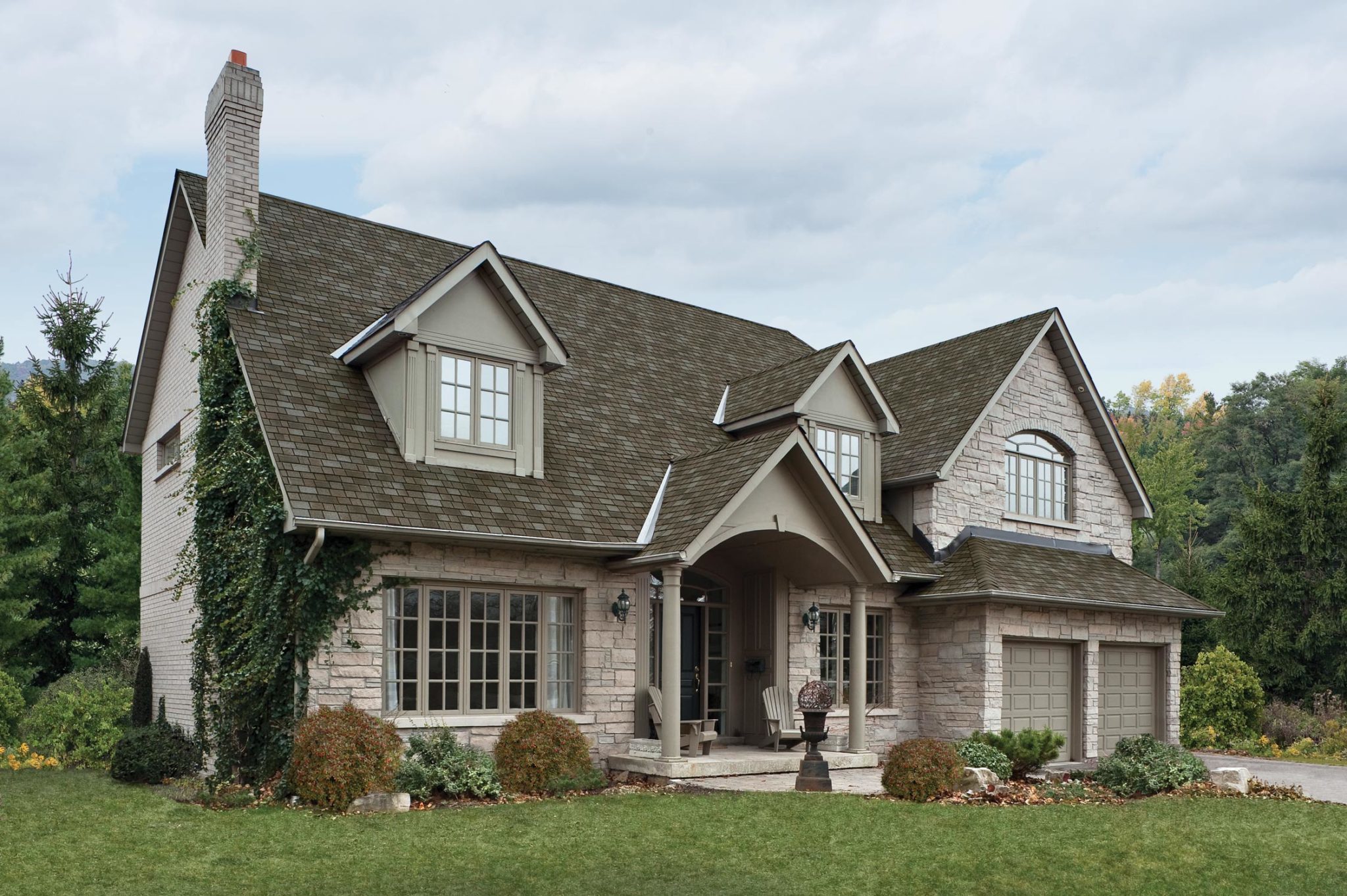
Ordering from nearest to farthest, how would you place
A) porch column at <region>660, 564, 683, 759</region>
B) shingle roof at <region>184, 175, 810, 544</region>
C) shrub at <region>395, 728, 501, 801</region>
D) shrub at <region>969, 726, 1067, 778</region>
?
shrub at <region>395, 728, 501, 801</region> → shingle roof at <region>184, 175, 810, 544</region> → porch column at <region>660, 564, 683, 759</region> → shrub at <region>969, 726, 1067, 778</region>

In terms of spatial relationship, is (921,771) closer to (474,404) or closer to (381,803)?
(381,803)

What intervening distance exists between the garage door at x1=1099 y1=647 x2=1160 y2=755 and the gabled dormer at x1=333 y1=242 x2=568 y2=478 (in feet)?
35.2

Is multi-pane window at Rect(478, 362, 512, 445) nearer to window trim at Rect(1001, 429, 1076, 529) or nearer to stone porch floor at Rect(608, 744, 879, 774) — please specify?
stone porch floor at Rect(608, 744, 879, 774)

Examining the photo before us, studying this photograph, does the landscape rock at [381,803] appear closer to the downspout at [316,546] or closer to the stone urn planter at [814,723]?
the downspout at [316,546]

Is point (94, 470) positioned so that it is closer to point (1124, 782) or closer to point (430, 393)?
point (430, 393)

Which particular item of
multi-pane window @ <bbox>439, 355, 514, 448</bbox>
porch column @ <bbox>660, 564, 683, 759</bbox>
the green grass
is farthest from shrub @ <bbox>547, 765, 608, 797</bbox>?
multi-pane window @ <bbox>439, 355, 514, 448</bbox>

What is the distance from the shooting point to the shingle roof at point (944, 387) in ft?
61.6

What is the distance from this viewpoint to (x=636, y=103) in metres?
19.6

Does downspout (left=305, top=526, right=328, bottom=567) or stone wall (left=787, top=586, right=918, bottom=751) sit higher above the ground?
downspout (left=305, top=526, right=328, bottom=567)

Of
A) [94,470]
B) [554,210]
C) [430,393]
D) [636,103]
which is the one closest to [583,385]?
[430,393]

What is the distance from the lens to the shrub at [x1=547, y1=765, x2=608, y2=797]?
13031mm

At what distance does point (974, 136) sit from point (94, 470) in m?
22.3

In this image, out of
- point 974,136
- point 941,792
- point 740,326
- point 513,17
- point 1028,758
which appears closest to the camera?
point 941,792

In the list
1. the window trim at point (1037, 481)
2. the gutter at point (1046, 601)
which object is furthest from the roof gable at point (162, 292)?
the window trim at point (1037, 481)
